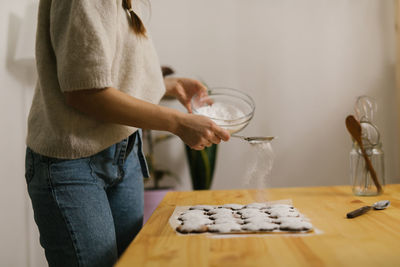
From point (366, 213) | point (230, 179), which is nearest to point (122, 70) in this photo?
point (366, 213)

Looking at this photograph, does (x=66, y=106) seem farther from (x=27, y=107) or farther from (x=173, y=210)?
(x=27, y=107)

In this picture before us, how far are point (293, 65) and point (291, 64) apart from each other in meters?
0.02

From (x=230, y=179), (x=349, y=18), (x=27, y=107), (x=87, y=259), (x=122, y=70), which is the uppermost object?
(x=349, y=18)

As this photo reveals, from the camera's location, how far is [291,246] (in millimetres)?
702

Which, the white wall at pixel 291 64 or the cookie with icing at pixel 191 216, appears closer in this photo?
the cookie with icing at pixel 191 216

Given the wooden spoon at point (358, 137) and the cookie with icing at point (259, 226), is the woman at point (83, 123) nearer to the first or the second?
the cookie with icing at point (259, 226)

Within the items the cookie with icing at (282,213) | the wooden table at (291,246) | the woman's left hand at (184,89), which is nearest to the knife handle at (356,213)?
the wooden table at (291,246)

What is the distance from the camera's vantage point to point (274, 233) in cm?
79

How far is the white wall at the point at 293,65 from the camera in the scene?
9.18ft

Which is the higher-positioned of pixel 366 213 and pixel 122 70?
pixel 122 70

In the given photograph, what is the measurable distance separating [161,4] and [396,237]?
2.46 meters

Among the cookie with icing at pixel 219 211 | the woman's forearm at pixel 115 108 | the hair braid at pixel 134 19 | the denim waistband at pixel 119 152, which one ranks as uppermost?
the hair braid at pixel 134 19

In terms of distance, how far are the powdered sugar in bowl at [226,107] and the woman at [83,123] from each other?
161 millimetres

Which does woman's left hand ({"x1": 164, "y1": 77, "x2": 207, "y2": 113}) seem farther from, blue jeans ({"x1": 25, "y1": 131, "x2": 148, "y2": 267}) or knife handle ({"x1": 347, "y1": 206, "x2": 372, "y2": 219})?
knife handle ({"x1": 347, "y1": 206, "x2": 372, "y2": 219})
